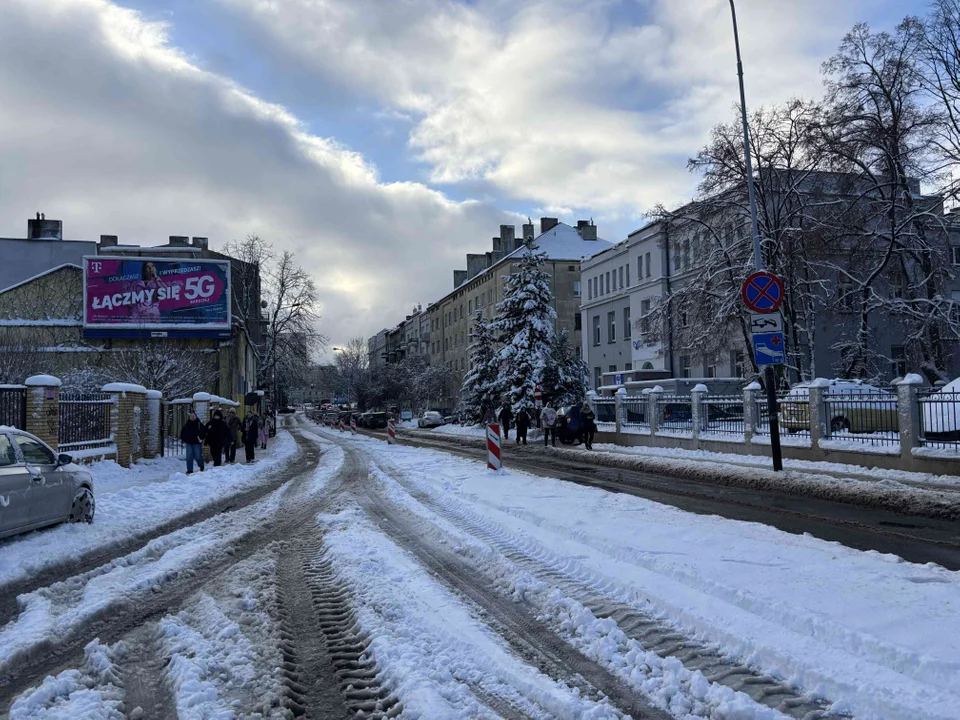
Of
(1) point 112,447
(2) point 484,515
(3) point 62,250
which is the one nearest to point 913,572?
(2) point 484,515

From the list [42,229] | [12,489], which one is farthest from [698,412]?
[42,229]

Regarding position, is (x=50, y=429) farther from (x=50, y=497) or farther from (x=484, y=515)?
(x=484, y=515)

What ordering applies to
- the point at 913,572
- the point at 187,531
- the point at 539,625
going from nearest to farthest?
the point at 539,625, the point at 913,572, the point at 187,531

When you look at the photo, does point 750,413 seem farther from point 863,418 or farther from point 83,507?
point 83,507

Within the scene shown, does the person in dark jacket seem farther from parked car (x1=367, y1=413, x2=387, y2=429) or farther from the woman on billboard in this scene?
parked car (x1=367, y1=413, x2=387, y2=429)

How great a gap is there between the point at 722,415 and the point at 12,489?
62.8 feet

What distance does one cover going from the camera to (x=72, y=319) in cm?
→ 3791

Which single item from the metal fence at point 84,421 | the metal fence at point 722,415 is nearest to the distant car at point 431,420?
the metal fence at point 722,415

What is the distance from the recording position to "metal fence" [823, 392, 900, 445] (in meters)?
16.7

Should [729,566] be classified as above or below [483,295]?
below

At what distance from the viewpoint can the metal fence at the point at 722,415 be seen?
22250 mm

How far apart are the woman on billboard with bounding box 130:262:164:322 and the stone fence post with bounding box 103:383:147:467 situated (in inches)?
697

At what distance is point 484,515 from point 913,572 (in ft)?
18.8

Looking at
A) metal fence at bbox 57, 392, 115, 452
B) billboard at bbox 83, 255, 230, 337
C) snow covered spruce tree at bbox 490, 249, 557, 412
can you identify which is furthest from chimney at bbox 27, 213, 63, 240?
metal fence at bbox 57, 392, 115, 452
